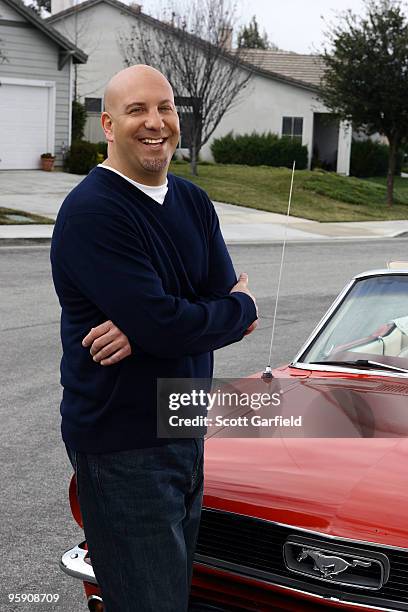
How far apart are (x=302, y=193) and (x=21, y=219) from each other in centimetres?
1183

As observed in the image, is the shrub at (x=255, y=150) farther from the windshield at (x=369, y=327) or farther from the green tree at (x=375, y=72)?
the windshield at (x=369, y=327)

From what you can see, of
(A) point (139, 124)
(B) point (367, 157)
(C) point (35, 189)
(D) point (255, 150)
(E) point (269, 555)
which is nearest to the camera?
(A) point (139, 124)

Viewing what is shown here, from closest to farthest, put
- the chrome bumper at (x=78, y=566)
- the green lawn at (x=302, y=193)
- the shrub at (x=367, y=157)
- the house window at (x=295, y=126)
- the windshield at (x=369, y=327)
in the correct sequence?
the chrome bumper at (x=78, y=566) → the windshield at (x=369, y=327) → the green lawn at (x=302, y=193) → the house window at (x=295, y=126) → the shrub at (x=367, y=157)

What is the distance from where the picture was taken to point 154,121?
9.06ft

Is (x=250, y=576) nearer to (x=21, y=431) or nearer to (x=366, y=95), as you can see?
(x=21, y=431)

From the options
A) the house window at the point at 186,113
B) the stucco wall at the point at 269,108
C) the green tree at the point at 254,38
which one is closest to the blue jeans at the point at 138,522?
the house window at the point at 186,113

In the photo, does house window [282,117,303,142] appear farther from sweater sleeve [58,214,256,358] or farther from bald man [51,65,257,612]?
sweater sleeve [58,214,256,358]

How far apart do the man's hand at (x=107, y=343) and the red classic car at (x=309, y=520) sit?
938mm

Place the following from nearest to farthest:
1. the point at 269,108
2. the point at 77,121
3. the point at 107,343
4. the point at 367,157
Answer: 1. the point at 107,343
2. the point at 77,121
3. the point at 269,108
4. the point at 367,157

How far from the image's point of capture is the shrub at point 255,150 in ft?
136

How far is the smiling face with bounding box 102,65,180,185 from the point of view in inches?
109

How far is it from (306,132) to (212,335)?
42.0 metres

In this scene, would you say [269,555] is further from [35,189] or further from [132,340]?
[35,189]

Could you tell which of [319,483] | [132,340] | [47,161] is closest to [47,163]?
[47,161]
